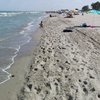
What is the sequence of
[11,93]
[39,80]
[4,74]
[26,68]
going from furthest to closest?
[26,68], [4,74], [39,80], [11,93]

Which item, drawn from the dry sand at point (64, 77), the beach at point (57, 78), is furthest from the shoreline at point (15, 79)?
the dry sand at point (64, 77)

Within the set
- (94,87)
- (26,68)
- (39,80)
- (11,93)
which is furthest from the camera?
(26,68)

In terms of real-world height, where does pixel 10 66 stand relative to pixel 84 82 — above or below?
below

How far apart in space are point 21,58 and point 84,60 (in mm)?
4048

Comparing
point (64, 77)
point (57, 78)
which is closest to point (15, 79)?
point (57, 78)

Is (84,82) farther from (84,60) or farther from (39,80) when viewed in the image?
(84,60)

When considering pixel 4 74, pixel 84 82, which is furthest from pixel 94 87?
pixel 4 74

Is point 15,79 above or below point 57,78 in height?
below

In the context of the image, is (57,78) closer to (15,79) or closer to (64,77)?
(64,77)

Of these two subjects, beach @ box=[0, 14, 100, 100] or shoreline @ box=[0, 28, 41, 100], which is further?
shoreline @ box=[0, 28, 41, 100]

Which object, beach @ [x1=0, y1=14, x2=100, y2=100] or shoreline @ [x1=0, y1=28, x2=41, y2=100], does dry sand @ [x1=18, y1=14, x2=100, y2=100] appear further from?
shoreline @ [x1=0, y1=28, x2=41, y2=100]

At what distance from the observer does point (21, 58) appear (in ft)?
48.4

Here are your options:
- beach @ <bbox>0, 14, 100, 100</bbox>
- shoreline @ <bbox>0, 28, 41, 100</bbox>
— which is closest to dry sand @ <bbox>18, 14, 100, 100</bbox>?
beach @ <bbox>0, 14, 100, 100</bbox>

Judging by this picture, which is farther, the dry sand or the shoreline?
the shoreline
